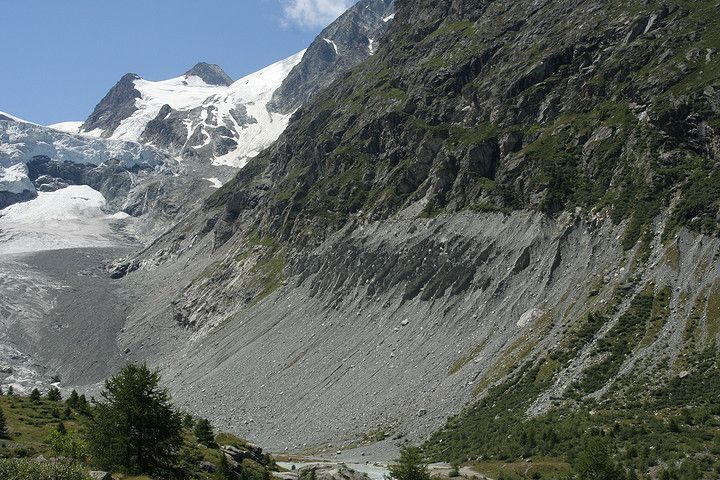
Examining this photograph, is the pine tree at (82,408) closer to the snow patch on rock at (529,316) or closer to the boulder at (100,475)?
the boulder at (100,475)

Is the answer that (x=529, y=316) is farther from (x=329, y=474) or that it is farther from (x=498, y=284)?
(x=329, y=474)

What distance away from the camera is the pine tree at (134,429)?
41.2m

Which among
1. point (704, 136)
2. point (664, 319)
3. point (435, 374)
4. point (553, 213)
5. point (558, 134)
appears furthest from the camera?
point (558, 134)

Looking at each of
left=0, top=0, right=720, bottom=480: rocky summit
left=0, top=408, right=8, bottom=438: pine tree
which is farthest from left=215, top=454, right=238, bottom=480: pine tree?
left=0, top=408, right=8, bottom=438: pine tree

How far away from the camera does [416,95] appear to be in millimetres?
179875

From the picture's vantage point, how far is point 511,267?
110 meters

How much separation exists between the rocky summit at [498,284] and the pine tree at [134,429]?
13.6 meters

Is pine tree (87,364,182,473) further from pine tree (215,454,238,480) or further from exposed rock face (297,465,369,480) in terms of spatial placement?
exposed rock face (297,465,369,480)

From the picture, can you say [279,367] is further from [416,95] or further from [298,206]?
[416,95]

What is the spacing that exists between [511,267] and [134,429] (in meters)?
78.5

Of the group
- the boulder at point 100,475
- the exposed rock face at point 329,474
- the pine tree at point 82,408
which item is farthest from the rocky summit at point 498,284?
the boulder at point 100,475

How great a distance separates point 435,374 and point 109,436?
2452 inches

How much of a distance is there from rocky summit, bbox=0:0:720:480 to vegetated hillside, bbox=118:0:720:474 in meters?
0.40

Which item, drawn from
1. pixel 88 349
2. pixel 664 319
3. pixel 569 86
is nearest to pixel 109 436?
pixel 664 319
